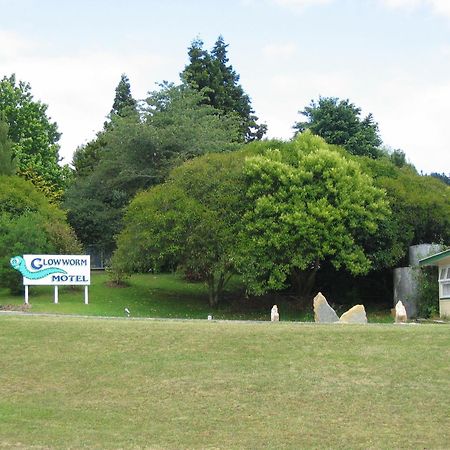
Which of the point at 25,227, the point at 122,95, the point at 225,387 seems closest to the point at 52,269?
the point at 25,227

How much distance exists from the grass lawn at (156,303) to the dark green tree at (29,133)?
1495cm

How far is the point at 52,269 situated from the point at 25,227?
3830mm

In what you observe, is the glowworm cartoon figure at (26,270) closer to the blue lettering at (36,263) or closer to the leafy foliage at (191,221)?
the blue lettering at (36,263)

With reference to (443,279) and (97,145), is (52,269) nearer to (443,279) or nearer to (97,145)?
(443,279)

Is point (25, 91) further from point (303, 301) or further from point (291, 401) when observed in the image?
point (291, 401)

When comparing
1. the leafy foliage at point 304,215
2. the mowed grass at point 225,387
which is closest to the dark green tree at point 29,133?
the leafy foliage at point 304,215

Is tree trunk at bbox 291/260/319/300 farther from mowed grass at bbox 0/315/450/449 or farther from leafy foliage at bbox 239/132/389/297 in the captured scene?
mowed grass at bbox 0/315/450/449

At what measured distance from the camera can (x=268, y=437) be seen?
1080 centimetres

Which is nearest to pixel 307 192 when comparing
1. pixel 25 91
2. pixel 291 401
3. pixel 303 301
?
pixel 303 301

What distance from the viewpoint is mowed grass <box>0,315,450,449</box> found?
10883 millimetres

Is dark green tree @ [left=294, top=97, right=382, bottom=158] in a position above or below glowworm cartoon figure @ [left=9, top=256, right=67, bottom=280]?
above

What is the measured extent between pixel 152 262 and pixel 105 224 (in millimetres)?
13428

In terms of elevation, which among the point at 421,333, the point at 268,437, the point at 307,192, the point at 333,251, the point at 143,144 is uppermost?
the point at 143,144

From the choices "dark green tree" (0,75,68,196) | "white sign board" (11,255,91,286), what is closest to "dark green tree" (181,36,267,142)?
"dark green tree" (0,75,68,196)
